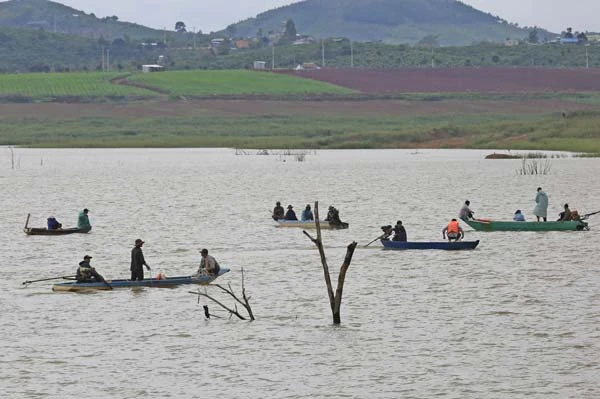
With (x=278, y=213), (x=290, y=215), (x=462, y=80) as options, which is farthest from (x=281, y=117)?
(x=290, y=215)

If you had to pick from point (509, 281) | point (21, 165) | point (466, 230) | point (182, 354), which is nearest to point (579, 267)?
point (509, 281)

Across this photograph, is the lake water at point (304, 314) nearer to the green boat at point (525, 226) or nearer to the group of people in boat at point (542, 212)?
the green boat at point (525, 226)

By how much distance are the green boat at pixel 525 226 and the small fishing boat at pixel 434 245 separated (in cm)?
567

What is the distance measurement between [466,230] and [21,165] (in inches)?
2773

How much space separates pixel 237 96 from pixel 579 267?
388 feet

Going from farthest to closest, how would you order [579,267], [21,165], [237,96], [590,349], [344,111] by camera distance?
[237,96] < [344,111] < [21,165] < [579,267] < [590,349]

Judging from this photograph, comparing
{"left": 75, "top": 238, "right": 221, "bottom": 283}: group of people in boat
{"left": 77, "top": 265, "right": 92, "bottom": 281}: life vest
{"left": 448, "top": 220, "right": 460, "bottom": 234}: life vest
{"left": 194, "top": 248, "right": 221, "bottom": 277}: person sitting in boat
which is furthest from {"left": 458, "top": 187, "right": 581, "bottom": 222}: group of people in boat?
{"left": 77, "top": 265, "right": 92, "bottom": 281}: life vest

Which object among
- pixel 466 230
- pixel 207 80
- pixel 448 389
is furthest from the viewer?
pixel 207 80

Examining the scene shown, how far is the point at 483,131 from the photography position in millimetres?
129875

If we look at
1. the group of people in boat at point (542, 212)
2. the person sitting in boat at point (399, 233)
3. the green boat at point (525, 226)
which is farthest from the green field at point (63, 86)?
the person sitting in boat at point (399, 233)

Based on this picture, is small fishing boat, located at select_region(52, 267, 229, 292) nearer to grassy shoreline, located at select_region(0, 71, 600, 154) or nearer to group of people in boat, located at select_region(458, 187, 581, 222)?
group of people in boat, located at select_region(458, 187, 581, 222)

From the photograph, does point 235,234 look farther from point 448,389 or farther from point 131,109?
point 131,109

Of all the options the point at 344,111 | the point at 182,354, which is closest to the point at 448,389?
the point at 182,354

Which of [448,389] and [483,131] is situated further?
[483,131]
